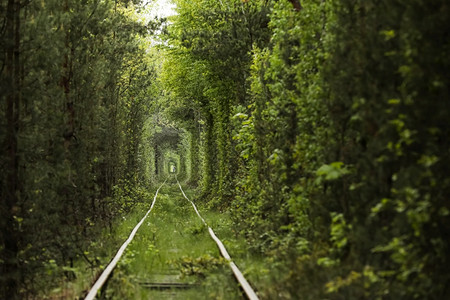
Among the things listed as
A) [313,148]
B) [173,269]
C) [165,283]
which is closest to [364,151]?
[313,148]

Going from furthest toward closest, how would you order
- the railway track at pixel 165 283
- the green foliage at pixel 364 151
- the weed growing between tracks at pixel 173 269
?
the weed growing between tracks at pixel 173 269 → the railway track at pixel 165 283 → the green foliage at pixel 364 151

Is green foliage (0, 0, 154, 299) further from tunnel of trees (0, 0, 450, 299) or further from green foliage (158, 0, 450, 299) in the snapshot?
green foliage (158, 0, 450, 299)

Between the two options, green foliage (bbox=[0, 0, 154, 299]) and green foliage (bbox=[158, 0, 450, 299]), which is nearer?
green foliage (bbox=[158, 0, 450, 299])

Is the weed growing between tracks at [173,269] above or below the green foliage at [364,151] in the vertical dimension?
below

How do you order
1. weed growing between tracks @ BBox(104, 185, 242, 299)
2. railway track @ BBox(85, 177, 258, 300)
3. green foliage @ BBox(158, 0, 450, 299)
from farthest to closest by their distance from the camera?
1. weed growing between tracks @ BBox(104, 185, 242, 299)
2. railway track @ BBox(85, 177, 258, 300)
3. green foliage @ BBox(158, 0, 450, 299)

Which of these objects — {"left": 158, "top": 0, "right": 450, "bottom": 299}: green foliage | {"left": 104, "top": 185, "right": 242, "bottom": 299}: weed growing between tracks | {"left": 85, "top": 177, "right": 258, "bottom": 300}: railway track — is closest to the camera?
{"left": 158, "top": 0, "right": 450, "bottom": 299}: green foliage

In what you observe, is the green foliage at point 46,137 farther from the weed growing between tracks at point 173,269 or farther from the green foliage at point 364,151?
the green foliage at point 364,151

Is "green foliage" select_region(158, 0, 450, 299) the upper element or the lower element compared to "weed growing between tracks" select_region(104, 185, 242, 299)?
upper

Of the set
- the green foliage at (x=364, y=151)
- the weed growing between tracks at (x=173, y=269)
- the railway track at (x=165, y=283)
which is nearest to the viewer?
the green foliage at (x=364, y=151)

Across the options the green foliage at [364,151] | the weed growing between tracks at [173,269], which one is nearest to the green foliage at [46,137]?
the weed growing between tracks at [173,269]

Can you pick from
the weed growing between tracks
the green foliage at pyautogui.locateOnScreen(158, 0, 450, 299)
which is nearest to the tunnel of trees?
the green foliage at pyautogui.locateOnScreen(158, 0, 450, 299)

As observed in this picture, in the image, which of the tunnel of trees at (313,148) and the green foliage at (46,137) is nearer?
the tunnel of trees at (313,148)

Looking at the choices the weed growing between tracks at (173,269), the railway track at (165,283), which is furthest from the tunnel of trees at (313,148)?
the weed growing between tracks at (173,269)

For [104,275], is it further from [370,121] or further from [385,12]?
[385,12]
